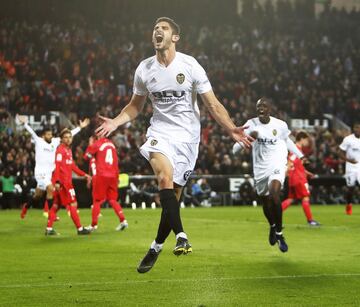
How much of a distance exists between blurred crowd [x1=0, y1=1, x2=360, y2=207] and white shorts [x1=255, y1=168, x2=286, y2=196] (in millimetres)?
17220

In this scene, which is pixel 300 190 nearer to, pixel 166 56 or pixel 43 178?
pixel 43 178

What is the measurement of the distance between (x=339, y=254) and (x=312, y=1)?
39.7 m

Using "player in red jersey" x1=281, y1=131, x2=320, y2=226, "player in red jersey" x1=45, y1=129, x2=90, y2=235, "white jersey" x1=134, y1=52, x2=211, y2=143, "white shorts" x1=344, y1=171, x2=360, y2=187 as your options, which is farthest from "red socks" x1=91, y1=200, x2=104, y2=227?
"white jersey" x1=134, y1=52, x2=211, y2=143

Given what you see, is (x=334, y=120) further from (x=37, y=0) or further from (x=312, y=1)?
(x=37, y=0)

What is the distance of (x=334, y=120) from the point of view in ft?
142

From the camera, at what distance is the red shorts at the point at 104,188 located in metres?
20.1

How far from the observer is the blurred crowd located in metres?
36.6

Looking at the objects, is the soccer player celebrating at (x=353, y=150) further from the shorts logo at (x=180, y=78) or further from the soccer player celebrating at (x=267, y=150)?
the shorts logo at (x=180, y=78)

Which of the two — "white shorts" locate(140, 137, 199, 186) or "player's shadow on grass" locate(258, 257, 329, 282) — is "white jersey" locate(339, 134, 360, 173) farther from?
"white shorts" locate(140, 137, 199, 186)

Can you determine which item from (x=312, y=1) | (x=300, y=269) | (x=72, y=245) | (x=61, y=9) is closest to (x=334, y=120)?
(x=312, y=1)

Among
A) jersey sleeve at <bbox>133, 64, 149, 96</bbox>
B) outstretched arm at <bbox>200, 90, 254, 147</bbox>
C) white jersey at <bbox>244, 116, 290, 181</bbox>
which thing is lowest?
white jersey at <bbox>244, 116, 290, 181</bbox>

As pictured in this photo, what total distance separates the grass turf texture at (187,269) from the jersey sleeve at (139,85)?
219cm

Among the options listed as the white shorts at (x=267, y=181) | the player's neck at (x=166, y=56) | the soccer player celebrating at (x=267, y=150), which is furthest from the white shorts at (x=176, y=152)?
the white shorts at (x=267, y=181)

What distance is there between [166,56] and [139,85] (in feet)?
1.84
